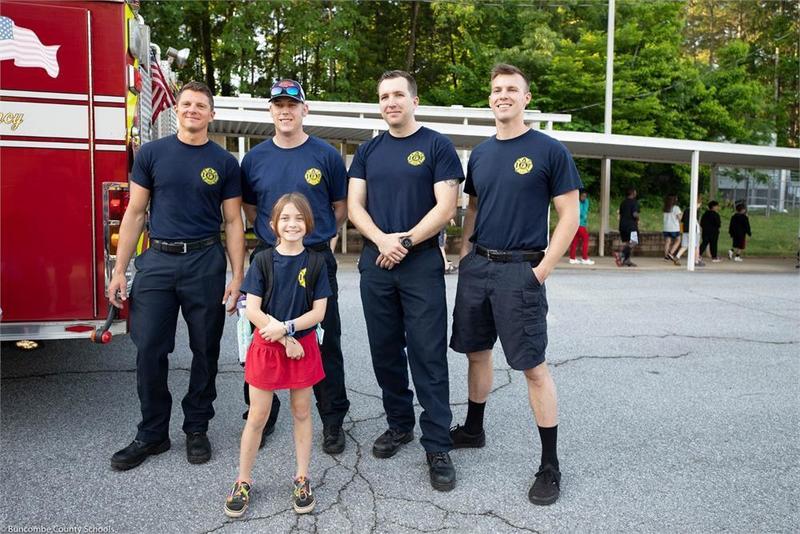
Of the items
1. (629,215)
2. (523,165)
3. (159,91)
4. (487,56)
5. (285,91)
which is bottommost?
(629,215)

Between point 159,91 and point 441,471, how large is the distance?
4344mm

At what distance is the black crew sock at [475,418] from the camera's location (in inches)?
150

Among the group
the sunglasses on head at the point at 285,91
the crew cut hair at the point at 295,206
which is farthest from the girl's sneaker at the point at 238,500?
the sunglasses on head at the point at 285,91

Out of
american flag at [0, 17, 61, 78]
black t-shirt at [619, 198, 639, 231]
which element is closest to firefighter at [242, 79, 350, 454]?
american flag at [0, 17, 61, 78]

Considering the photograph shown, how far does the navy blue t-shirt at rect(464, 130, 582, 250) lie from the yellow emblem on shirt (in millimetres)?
897

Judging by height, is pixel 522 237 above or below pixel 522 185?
below

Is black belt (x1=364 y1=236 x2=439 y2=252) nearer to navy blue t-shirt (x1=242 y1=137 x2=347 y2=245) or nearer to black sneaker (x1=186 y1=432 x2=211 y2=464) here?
navy blue t-shirt (x1=242 y1=137 x2=347 y2=245)

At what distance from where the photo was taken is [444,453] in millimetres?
3418

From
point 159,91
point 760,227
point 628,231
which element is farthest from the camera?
point 760,227

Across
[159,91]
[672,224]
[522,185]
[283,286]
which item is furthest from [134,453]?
[672,224]

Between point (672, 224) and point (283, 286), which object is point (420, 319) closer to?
point (283, 286)

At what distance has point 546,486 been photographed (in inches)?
126

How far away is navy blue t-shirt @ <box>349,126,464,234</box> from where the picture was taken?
3.45 m

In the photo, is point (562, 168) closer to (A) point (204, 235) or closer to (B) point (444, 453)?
(B) point (444, 453)
